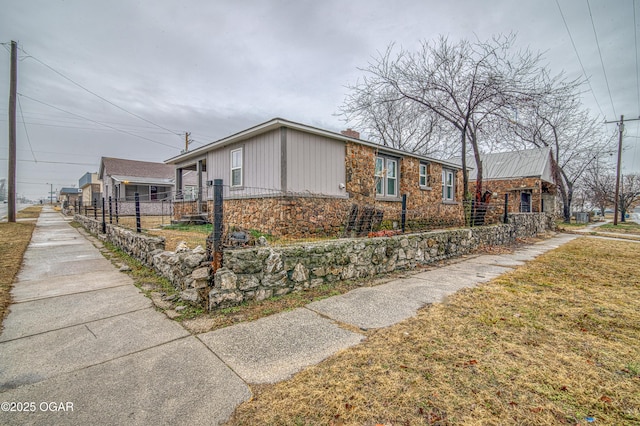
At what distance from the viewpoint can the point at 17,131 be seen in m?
14.1

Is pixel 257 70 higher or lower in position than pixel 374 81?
higher

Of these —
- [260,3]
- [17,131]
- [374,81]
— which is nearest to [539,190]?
[374,81]

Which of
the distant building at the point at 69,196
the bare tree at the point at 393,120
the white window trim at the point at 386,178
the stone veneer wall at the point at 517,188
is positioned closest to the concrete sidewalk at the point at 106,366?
the white window trim at the point at 386,178

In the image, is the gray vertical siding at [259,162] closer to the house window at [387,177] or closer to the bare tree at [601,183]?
the house window at [387,177]

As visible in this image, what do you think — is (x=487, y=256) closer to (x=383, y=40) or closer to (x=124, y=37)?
(x=383, y=40)

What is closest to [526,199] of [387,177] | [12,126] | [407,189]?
[407,189]

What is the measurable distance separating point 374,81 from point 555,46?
628cm

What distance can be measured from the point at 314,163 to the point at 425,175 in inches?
271

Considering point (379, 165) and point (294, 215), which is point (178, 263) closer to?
point (294, 215)

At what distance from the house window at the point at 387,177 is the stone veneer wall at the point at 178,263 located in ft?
25.5

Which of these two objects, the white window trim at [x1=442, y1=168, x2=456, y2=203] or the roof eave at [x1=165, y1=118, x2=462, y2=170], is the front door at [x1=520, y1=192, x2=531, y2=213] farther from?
the roof eave at [x1=165, y1=118, x2=462, y2=170]

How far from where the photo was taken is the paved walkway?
1799 mm

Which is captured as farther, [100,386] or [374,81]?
[374,81]

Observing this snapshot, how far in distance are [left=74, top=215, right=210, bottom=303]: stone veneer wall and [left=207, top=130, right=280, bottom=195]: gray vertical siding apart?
9.52ft
